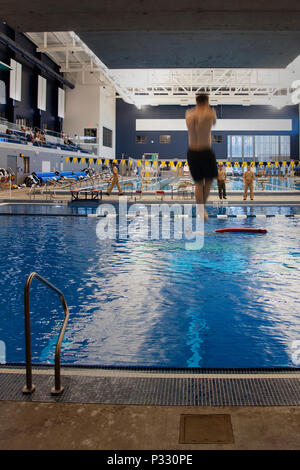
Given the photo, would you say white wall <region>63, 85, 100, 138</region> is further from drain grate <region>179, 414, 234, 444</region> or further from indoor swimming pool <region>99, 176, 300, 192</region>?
drain grate <region>179, 414, 234, 444</region>

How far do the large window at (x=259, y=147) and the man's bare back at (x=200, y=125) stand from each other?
40.5 m

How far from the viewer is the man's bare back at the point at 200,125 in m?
3.29

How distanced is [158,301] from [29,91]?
2781 cm

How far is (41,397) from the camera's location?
290 centimetres

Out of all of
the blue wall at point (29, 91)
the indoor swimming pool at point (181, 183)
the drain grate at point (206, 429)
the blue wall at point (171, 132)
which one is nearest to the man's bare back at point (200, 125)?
the drain grate at point (206, 429)

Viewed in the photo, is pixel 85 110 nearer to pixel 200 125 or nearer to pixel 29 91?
pixel 29 91

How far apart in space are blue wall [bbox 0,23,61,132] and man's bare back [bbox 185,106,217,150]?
975 inches

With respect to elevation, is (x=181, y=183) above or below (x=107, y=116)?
below

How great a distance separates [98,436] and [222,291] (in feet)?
13.7

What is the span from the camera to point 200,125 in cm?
335

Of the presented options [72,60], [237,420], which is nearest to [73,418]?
[237,420]

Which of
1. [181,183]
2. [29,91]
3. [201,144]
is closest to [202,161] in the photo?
[201,144]

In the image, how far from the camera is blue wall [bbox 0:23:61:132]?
87.8 feet

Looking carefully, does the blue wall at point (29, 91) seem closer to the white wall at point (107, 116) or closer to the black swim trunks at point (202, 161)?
the white wall at point (107, 116)
